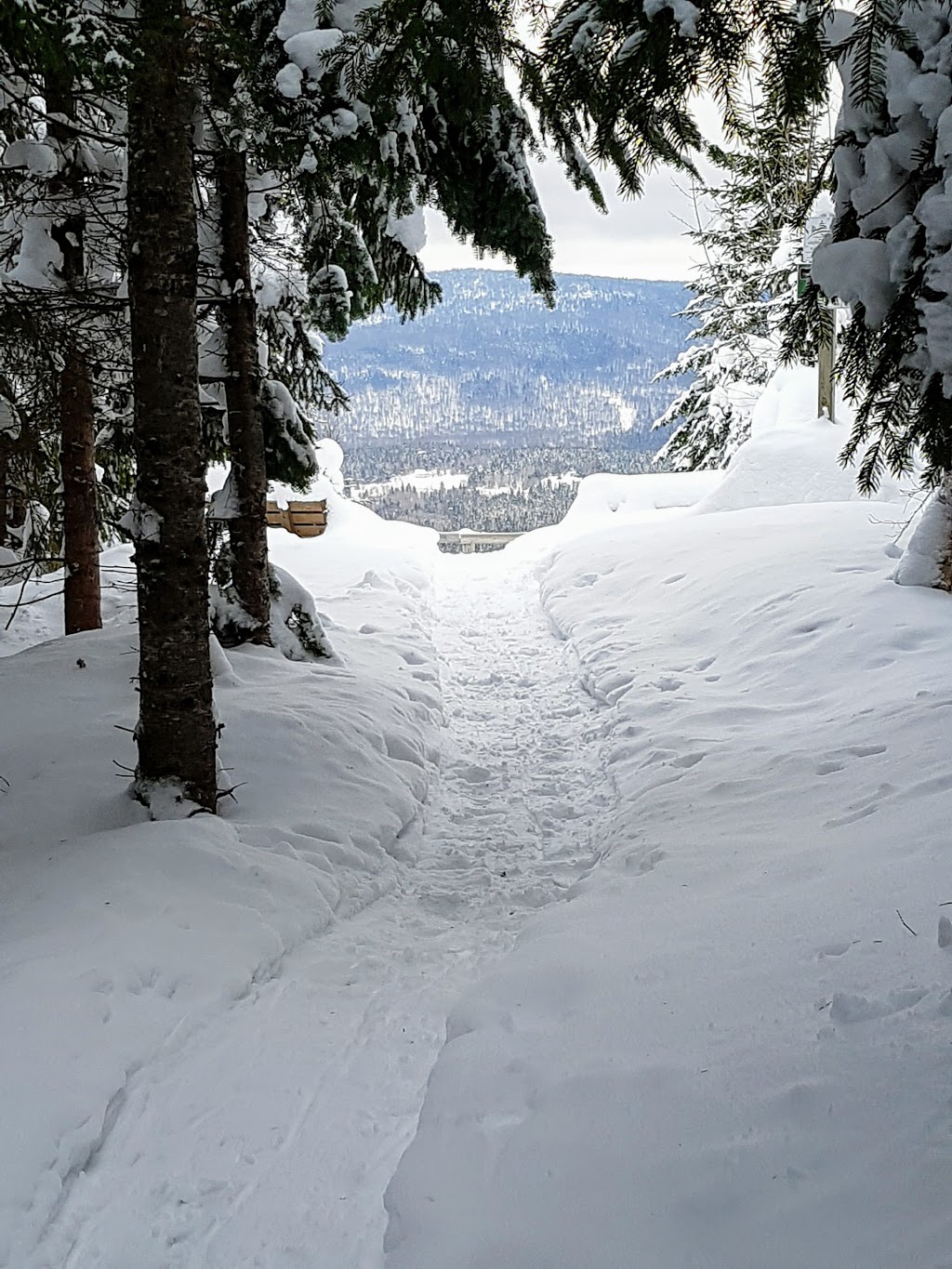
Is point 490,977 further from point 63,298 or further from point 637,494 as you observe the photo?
point 637,494

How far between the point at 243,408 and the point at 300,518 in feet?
49.5

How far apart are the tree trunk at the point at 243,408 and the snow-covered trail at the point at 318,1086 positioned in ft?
10.8

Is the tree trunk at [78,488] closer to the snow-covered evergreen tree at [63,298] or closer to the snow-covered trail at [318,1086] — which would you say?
the snow-covered evergreen tree at [63,298]

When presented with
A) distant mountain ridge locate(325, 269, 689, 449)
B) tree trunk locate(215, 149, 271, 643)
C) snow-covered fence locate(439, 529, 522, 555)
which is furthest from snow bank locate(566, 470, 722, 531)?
tree trunk locate(215, 149, 271, 643)

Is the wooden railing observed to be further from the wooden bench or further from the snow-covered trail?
the snow-covered trail

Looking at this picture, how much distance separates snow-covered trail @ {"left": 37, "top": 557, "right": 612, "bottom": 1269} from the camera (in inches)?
100

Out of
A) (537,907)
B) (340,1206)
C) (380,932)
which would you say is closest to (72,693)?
(380,932)

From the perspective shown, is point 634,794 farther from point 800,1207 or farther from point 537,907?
point 800,1207

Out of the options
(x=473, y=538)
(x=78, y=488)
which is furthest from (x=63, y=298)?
(x=473, y=538)

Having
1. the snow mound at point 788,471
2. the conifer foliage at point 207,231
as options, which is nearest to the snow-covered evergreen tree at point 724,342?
the snow mound at point 788,471

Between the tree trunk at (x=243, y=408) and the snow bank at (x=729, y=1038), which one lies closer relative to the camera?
the snow bank at (x=729, y=1038)

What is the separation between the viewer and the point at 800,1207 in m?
2.26

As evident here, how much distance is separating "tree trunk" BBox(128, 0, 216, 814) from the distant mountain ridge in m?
28.9

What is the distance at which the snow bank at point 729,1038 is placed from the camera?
2305 mm
